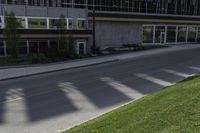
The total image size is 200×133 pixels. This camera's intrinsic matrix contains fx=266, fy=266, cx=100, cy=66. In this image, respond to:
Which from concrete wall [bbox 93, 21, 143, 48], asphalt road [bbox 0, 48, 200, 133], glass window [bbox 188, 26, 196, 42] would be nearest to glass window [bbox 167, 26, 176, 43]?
glass window [bbox 188, 26, 196, 42]

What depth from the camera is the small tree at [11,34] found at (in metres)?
26.0

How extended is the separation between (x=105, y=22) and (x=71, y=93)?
2325 centimetres

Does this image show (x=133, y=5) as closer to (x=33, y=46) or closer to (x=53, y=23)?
(x=53, y=23)

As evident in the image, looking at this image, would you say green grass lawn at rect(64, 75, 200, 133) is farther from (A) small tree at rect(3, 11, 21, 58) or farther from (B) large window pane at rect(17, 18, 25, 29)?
(B) large window pane at rect(17, 18, 25, 29)

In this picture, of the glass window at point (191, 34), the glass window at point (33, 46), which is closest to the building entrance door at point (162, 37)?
the glass window at point (191, 34)

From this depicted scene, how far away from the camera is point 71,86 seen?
1628 cm

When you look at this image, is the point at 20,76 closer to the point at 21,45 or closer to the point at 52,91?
the point at 52,91

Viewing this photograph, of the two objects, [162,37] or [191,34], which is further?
[191,34]

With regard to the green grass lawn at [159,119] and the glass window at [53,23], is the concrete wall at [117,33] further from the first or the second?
the green grass lawn at [159,119]

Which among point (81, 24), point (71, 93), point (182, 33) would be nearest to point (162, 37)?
point (182, 33)

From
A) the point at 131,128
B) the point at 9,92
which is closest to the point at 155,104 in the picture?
the point at 131,128

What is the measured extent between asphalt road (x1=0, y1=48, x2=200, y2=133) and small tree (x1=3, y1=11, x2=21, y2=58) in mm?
7189

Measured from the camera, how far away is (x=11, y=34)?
26.2 m

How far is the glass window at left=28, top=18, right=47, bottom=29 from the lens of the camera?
29330 mm
